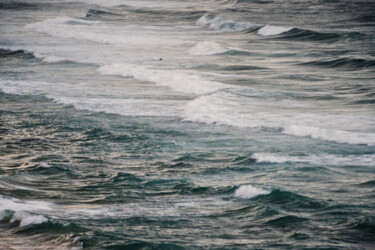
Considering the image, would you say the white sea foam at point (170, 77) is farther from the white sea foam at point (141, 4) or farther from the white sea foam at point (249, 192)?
the white sea foam at point (141, 4)

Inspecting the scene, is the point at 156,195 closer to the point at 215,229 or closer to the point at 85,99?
the point at 215,229

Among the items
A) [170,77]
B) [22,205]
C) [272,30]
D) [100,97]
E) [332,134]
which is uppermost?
[22,205]

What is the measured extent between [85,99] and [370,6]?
33214 millimetres

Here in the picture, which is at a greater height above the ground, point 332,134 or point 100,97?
point 332,134

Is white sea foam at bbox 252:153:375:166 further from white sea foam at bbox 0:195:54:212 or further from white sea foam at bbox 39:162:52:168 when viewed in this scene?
white sea foam at bbox 0:195:54:212

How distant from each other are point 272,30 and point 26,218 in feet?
95.6

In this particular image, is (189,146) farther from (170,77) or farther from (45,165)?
(170,77)

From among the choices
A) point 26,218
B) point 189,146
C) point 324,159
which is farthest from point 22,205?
point 324,159

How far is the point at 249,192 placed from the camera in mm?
9086

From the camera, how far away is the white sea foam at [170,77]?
19.3 meters

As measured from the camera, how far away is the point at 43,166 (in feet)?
35.2

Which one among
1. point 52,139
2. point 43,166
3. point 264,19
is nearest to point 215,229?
point 43,166

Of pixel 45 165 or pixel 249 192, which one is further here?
pixel 45 165

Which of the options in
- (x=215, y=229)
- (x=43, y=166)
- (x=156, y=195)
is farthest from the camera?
(x=43, y=166)
